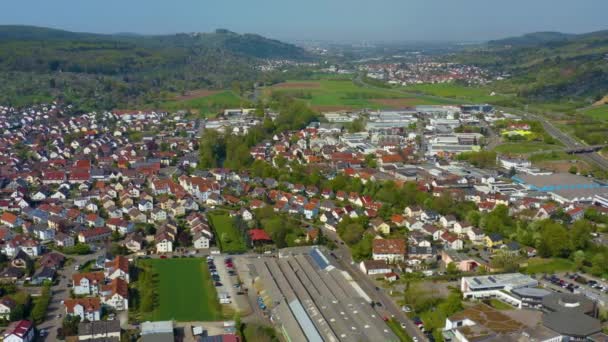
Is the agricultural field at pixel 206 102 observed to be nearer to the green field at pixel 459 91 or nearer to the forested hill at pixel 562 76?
the green field at pixel 459 91

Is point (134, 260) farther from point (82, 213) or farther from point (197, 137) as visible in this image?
point (197, 137)

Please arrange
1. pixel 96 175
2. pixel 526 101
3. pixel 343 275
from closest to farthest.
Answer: pixel 343 275 → pixel 96 175 → pixel 526 101

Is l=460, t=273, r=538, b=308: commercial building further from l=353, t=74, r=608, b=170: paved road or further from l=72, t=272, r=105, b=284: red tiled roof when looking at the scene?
l=353, t=74, r=608, b=170: paved road

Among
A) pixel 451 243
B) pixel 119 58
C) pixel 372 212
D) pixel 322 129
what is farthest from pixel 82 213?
pixel 119 58

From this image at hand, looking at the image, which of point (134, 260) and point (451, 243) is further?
point (451, 243)

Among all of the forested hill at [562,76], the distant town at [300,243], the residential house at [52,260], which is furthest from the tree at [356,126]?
the residential house at [52,260]

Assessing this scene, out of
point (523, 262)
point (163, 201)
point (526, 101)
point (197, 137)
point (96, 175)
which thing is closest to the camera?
point (523, 262)

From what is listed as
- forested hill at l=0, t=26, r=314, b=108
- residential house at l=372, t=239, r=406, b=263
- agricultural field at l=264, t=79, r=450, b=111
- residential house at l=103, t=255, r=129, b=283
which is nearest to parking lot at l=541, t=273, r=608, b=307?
residential house at l=372, t=239, r=406, b=263
